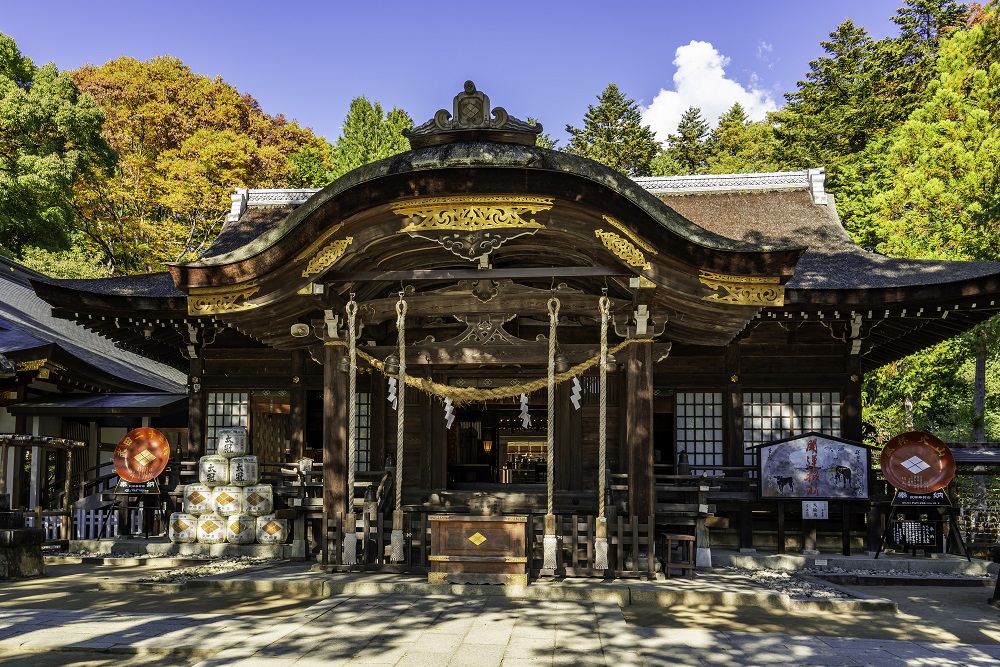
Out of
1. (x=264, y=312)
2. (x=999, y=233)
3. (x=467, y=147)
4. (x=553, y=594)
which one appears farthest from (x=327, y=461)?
(x=999, y=233)

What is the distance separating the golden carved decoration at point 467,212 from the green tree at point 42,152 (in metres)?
19.1

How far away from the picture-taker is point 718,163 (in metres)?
43.9

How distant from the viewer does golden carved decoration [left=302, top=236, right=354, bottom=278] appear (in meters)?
10.2

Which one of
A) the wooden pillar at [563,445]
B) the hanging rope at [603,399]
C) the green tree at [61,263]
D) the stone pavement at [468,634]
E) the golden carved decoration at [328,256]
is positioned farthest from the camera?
the green tree at [61,263]

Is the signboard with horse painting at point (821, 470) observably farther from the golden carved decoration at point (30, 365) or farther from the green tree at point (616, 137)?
the green tree at point (616, 137)

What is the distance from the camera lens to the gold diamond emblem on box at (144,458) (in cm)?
1366

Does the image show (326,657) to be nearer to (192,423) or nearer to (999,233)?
(192,423)

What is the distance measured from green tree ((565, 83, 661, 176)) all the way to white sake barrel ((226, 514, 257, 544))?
115 feet

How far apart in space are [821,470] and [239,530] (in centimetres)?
869

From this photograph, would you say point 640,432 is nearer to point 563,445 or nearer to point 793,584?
point 793,584

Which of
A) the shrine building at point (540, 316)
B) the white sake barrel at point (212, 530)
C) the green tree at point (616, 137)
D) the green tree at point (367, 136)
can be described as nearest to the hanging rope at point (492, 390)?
the shrine building at point (540, 316)

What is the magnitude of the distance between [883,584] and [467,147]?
26.5 feet

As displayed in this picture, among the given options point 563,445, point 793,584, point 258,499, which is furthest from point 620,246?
point 258,499

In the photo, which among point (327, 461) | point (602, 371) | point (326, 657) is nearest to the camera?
point (326, 657)
